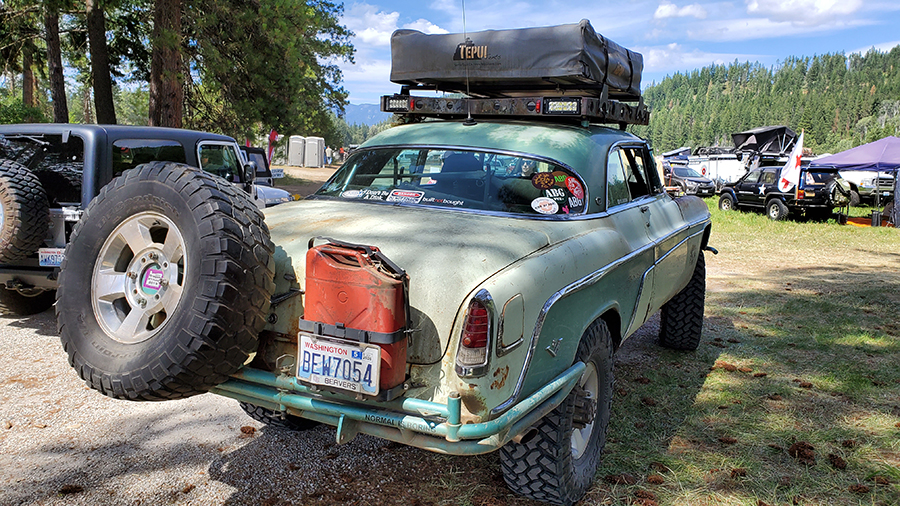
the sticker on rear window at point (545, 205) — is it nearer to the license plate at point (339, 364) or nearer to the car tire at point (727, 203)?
the license plate at point (339, 364)

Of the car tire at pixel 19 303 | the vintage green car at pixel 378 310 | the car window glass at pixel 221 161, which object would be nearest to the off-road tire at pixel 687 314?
the vintage green car at pixel 378 310

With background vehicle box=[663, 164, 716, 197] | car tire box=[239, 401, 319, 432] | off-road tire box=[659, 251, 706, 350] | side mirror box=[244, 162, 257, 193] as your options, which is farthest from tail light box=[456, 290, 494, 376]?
background vehicle box=[663, 164, 716, 197]

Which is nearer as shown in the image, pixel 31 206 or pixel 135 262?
pixel 135 262

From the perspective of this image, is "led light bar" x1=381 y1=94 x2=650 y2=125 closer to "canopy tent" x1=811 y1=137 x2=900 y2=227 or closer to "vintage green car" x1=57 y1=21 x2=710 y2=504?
"vintage green car" x1=57 y1=21 x2=710 y2=504

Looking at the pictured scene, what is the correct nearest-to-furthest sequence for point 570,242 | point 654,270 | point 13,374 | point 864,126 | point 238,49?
1. point 570,242
2. point 654,270
3. point 13,374
4. point 238,49
5. point 864,126

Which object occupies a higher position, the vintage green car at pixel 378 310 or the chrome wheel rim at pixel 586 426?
the vintage green car at pixel 378 310

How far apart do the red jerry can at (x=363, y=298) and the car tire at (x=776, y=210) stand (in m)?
19.7

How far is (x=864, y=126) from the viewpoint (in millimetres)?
136375

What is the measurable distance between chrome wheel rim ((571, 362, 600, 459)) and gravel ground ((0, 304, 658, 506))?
1.25 ft

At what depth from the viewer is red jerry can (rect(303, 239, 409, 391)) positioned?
2.32m

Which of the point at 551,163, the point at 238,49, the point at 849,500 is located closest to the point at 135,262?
the point at 551,163

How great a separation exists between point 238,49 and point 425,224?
14861 mm

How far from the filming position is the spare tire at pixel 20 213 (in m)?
4.80

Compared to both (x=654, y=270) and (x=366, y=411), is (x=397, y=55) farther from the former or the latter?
(x=366, y=411)
